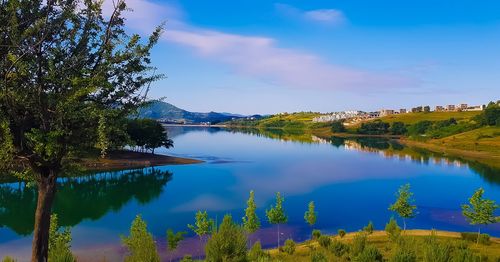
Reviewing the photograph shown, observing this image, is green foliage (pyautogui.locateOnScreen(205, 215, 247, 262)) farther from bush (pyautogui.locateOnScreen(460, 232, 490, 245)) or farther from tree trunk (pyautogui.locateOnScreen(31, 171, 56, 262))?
bush (pyautogui.locateOnScreen(460, 232, 490, 245))

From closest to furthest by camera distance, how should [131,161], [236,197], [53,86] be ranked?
[53,86]
[236,197]
[131,161]

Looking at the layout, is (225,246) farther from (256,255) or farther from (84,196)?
(84,196)

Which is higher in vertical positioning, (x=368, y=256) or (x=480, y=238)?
(x=368, y=256)

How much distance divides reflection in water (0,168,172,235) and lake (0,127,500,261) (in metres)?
0.17

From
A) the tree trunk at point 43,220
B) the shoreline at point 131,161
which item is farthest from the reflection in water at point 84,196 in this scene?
the tree trunk at point 43,220

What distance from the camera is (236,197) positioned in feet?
269

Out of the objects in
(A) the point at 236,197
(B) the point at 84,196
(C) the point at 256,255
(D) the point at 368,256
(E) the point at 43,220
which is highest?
(E) the point at 43,220

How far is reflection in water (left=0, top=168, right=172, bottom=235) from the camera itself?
6419 centimetres

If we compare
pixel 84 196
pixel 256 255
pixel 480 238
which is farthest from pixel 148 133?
pixel 256 255

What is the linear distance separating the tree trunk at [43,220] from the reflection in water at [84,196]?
153ft

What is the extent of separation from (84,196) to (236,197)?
1260 inches

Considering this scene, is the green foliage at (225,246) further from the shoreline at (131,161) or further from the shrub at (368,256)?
the shoreline at (131,161)

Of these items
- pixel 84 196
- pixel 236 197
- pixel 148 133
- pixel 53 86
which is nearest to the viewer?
pixel 53 86

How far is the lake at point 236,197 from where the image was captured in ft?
186
